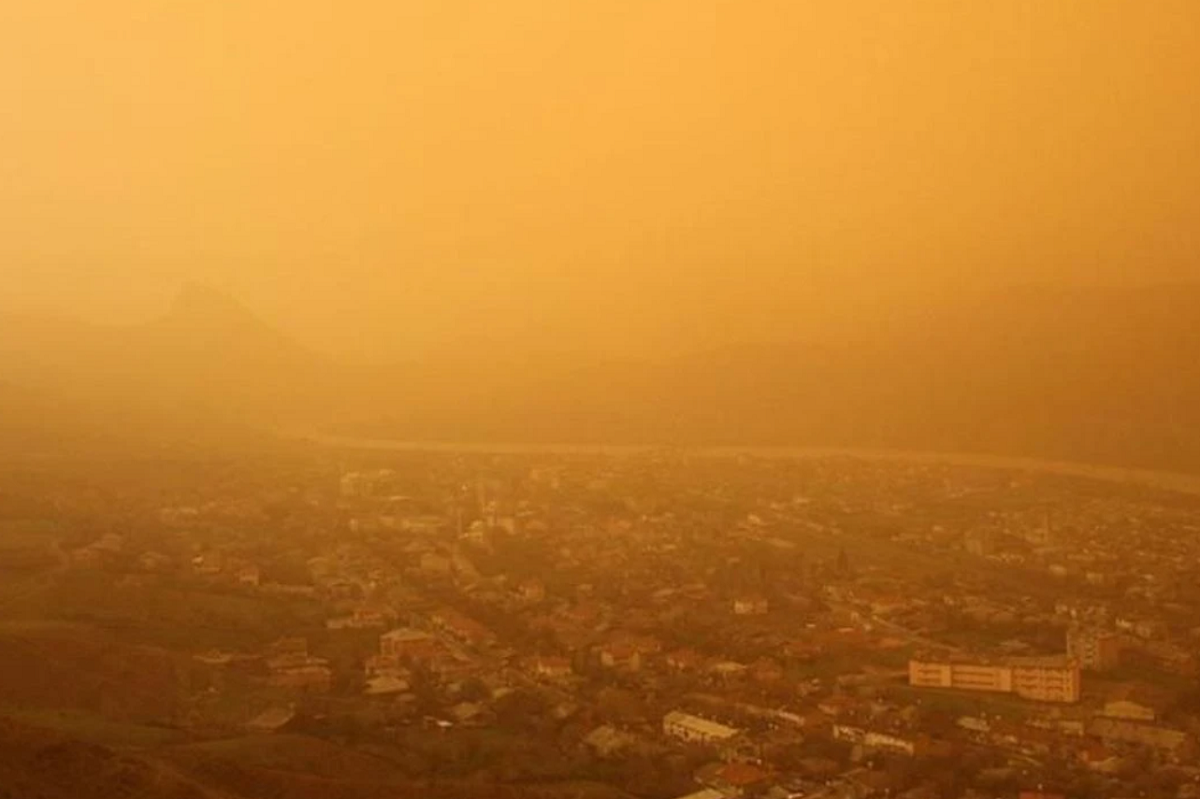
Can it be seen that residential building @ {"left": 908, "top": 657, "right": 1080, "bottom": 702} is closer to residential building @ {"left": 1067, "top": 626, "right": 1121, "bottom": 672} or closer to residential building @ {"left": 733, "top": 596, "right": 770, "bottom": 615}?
residential building @ {"left": 1067, "top": 626, "right": 1121, "bottom": 672}

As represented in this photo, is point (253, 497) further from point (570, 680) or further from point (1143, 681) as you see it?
point (1143, 681)

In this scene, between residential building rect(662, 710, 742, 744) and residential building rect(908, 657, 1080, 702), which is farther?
residential building rect(908, 657, 1080, 702)

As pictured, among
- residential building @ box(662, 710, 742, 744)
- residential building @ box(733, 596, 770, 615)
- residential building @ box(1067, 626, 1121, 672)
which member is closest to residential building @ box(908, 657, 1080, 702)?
residential building @ box(1067, 626, 1121, 672)

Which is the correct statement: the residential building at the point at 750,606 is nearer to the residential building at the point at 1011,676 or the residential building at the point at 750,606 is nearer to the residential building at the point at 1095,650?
the residential building at the point at 1011,676

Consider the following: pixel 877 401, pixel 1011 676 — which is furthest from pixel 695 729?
pixel 877 401

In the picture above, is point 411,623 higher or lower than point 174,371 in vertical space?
lower

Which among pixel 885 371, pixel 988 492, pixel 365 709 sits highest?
pixel 885 371

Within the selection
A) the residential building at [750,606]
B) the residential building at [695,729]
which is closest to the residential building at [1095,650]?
the residential building at [750,606]

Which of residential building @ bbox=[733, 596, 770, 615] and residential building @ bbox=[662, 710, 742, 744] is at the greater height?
residential building @ bbox=[733, 596, 770, 615]

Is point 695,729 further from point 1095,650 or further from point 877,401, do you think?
point 877,401

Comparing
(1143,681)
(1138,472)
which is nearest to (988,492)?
(1138,472)

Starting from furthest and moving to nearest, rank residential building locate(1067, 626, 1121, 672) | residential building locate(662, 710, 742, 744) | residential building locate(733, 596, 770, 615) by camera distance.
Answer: residential building locate(733, 596, 770, 615), residential building locate(1067, 626, 1121, 672), residential building locate(662, 710, 742, 744)
